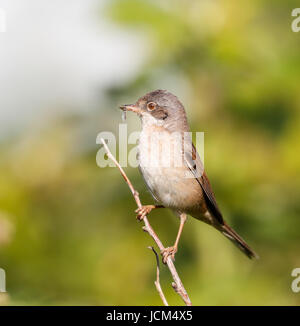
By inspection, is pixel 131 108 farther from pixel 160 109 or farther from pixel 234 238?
pixel 234 238

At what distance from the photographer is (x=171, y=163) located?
4812 mm

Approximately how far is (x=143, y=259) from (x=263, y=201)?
145 centimetres

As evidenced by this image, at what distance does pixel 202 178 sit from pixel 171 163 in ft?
1.61

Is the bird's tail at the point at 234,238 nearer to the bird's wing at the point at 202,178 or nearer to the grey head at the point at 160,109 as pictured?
the bird's wing at the point at 202,178

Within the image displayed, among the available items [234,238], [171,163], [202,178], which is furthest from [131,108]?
[234,238]

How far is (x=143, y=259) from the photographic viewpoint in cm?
604

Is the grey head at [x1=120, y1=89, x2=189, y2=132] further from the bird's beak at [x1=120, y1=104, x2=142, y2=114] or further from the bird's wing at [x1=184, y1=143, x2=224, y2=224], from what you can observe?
the bird's wing at [x1=184, y1=143, x2=224, y2=224]

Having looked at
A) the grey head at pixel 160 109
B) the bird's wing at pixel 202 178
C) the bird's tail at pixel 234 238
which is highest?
the grey head at pixel 160 109

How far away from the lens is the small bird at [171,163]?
4758mm

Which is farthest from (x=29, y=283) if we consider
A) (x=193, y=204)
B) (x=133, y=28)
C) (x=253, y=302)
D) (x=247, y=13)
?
(x=247, y=13)

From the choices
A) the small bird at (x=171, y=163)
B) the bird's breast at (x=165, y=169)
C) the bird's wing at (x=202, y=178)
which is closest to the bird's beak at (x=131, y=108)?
the small bird at (x=171, y=163)

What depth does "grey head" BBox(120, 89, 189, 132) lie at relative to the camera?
5043 mm

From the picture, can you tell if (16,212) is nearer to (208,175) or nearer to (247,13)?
(208,175)

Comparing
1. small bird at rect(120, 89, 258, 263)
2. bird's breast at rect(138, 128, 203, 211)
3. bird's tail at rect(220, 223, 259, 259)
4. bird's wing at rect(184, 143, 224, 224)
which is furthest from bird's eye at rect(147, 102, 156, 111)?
bird's tail at rect(220, 223, 259, 259)
